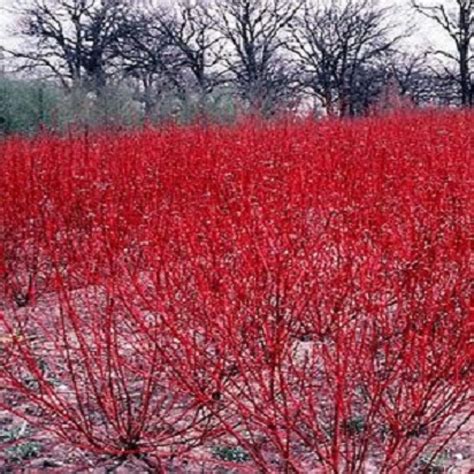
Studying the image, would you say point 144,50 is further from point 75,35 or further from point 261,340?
point 261,340

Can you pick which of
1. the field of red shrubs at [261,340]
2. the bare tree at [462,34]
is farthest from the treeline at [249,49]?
the field of red shrubs at [261,340]

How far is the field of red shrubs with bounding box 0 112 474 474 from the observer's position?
2732mm

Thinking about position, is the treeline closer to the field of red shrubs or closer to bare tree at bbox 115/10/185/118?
bare tree at bbox 115/10/185/118

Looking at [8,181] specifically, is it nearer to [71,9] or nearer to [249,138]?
[249,138]

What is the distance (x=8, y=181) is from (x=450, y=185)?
11.6 feet

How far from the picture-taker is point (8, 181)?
6.09 metres

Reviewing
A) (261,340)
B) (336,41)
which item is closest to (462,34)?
(336,41)

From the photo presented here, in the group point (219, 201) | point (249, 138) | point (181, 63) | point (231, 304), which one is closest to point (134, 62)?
point (181, 63)

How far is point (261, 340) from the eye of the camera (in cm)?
307

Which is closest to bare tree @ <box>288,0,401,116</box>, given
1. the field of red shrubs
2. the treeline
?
the treeline

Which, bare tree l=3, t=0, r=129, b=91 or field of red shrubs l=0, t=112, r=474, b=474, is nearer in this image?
field of red shrubs l=0, t=112, r=474, b=474

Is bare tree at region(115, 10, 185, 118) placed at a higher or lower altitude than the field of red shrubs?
higher

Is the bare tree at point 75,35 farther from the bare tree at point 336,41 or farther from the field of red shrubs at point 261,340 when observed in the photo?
the field of red shrubs at point 261,340

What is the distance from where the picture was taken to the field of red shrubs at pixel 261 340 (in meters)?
2.73
